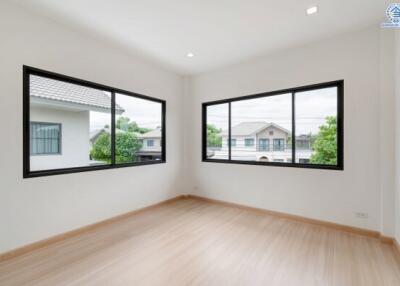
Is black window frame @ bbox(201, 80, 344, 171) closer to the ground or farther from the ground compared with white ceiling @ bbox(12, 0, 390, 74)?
closer to the ground

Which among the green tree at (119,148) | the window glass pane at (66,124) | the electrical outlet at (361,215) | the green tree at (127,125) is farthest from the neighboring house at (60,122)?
the electrical outlet at (361,215)

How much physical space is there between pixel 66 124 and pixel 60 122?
3.1 inches

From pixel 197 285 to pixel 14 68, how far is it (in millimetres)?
3115

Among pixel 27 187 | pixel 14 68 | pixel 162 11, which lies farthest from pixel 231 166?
pixel 14 68

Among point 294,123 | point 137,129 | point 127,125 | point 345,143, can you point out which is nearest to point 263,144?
point 294,123

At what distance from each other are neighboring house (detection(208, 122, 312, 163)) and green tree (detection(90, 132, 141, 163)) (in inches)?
71.3

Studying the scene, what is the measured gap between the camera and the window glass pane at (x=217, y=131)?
4324 millimetres

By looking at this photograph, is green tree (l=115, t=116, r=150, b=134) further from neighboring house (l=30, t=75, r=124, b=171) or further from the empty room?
neighboring house (l=30, t=75, r=124, b=171)

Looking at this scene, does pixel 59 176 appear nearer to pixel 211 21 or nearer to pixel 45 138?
pixel 45 138

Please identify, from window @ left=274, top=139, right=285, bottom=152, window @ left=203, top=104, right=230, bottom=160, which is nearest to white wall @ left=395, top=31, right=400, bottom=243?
window @ left=274, top=139, right=285, bottom=152

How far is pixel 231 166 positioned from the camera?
4.11 m

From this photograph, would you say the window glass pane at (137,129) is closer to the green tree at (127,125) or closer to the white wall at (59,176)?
the green tree at (127,125)

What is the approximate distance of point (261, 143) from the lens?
12.5ft

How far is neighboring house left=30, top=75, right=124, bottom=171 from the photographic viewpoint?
2.55 meters
